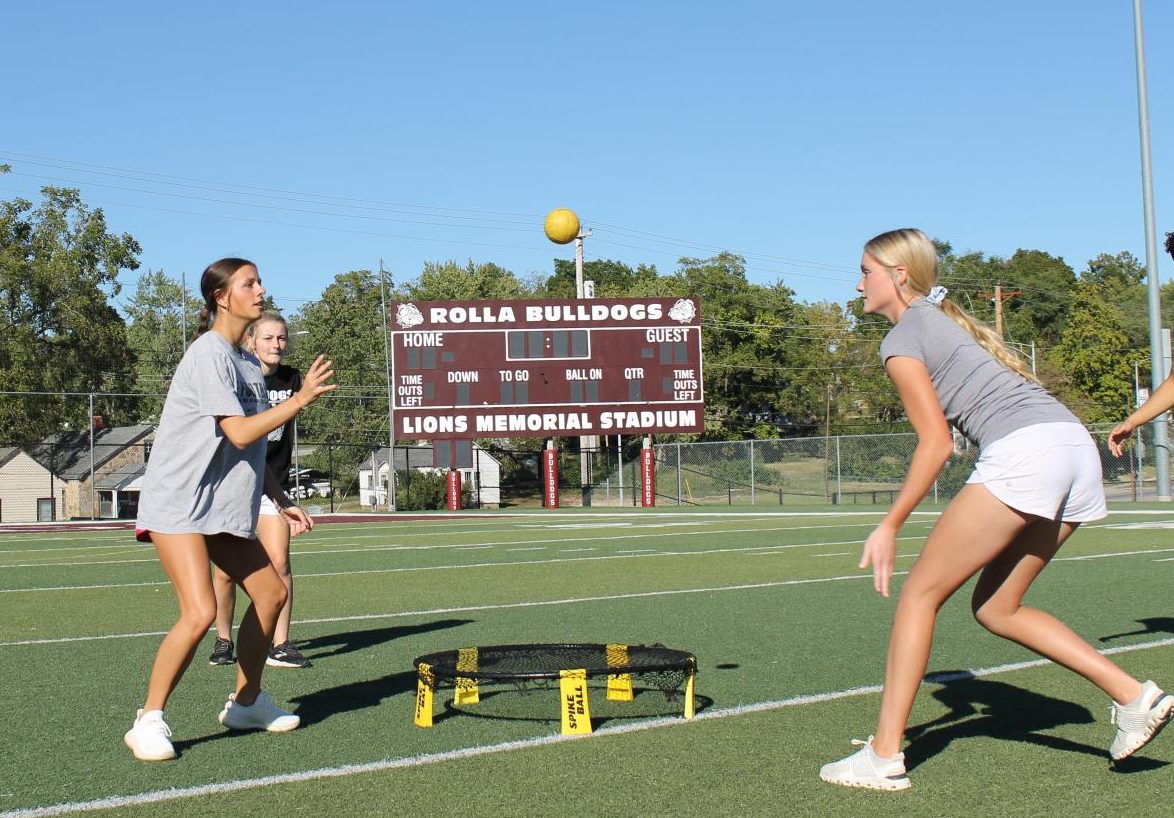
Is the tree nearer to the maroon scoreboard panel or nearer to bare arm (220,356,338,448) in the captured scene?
the maroon scoreboard panel

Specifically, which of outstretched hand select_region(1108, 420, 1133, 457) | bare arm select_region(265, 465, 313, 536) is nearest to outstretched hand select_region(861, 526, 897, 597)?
outstretched hand select_region(1108, 420, 1133, 457)

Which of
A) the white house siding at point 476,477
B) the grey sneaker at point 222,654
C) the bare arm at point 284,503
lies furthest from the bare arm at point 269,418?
the white house siding at point 476,477

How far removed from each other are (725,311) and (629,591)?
62.4 meters

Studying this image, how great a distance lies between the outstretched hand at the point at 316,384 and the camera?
15.0 ft

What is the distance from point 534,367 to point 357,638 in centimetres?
2704

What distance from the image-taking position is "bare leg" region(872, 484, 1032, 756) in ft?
13.4

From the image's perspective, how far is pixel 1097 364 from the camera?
225 feet

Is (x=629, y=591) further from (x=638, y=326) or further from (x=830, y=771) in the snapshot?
(x=638, y=326)

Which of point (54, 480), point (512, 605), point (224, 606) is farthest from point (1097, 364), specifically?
point (224, 606)

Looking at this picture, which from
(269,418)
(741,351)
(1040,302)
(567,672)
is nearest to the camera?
(269,418)

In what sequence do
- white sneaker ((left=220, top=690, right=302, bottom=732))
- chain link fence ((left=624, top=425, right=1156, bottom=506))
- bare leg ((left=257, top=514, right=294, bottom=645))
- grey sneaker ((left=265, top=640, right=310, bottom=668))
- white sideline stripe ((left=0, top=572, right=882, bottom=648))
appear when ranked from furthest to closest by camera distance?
chain link fence ((left=624, top=425, right=1156, bottom=506)), white sideline stripe ((left=0, top=572, right=882, bottom=648)), bare leg ((left=257, top=514, right=294, bottom=645)), grey sneaker ((left=265, top=640, right=310, bottom=668)), white sneaker ((left=220, top=690, right=302, bottom=732))

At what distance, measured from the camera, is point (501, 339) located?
115 feet

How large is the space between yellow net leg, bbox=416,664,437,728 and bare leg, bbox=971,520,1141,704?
216 cm

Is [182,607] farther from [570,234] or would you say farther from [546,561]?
[570,234]
